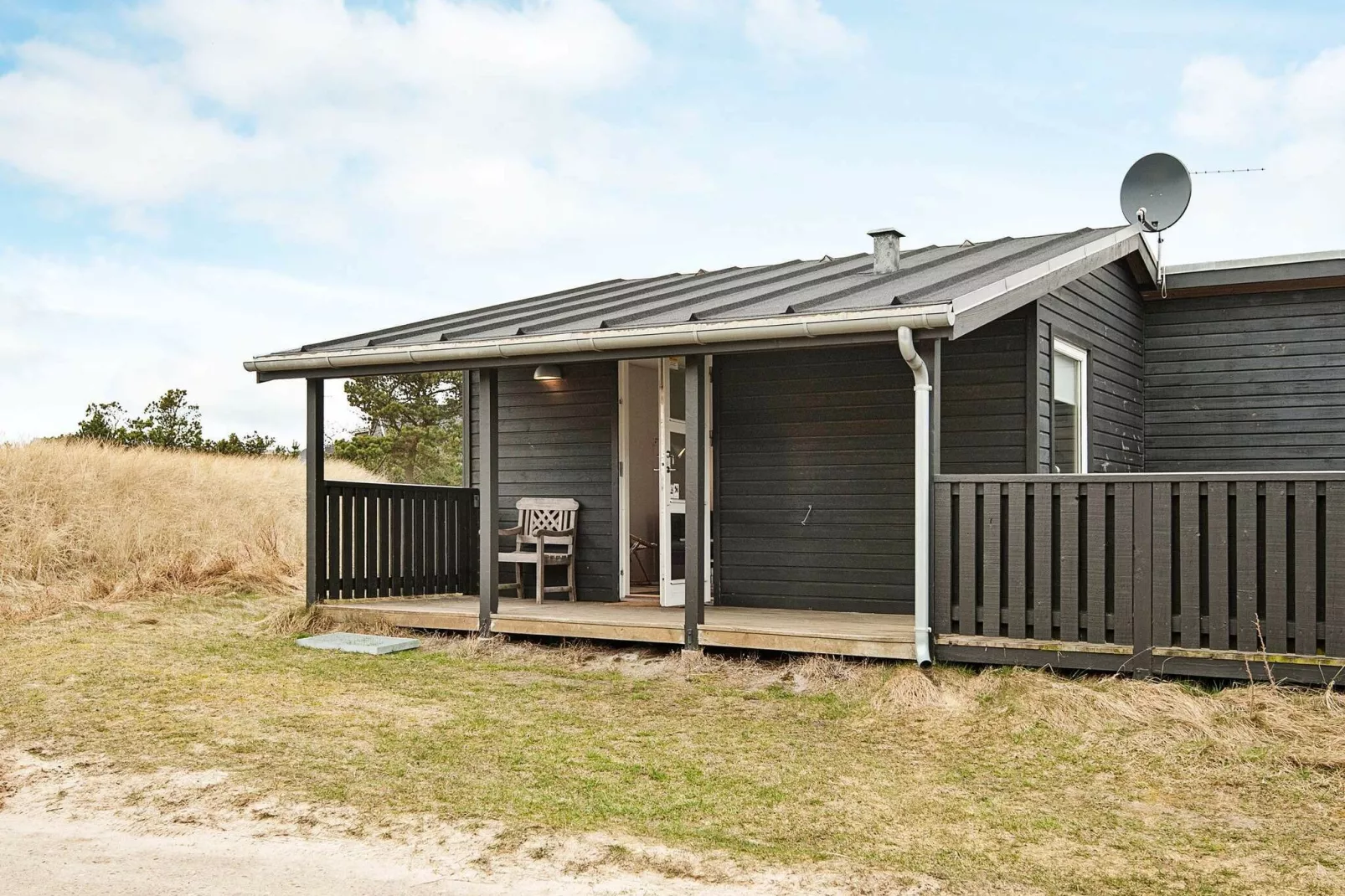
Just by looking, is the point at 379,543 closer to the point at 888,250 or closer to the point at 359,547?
the point at 359,547

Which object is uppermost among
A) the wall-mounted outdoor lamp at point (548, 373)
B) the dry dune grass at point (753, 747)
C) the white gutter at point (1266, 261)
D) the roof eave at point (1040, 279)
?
the white gutter at point (1266, 261)

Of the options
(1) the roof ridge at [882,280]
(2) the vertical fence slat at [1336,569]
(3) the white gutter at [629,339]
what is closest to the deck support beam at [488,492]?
(3) the white gutter at [629,339]

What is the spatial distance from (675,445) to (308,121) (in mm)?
9295

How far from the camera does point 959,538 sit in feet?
20.2

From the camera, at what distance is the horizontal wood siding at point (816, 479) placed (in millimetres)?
7965

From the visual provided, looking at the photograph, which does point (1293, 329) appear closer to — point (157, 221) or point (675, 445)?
point (675, 445)

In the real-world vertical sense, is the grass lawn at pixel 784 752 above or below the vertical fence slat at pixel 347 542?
below

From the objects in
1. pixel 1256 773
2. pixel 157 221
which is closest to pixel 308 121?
pixel 157 221

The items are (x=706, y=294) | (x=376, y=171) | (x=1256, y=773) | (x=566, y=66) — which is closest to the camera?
(x=1256, y=773)

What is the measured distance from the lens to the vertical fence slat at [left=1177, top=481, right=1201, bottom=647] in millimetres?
5621

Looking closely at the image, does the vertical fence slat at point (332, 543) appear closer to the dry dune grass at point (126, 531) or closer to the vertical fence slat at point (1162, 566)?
the dry dune grass at point (126, 531)

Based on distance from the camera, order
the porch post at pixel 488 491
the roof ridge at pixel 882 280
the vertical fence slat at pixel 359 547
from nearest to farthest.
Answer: the roof ridge at pixel 882 280 → the porch post at pixel 488 491 → the vertical fence slat at pixel 359 547

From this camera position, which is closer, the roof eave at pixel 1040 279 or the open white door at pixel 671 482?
the roof eave at pixel 1040 279

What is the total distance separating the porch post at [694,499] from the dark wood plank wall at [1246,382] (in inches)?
170
